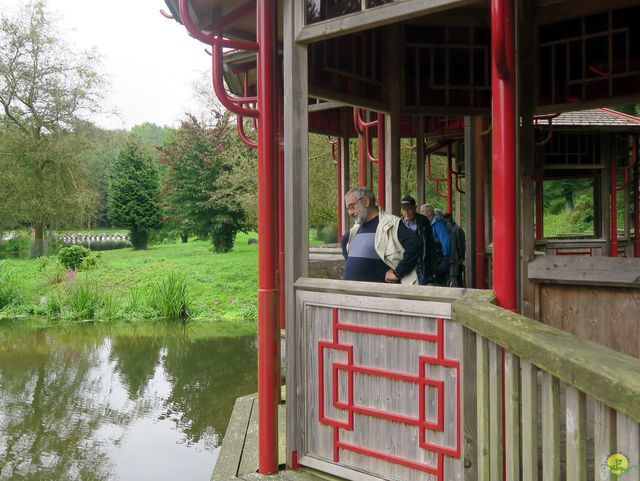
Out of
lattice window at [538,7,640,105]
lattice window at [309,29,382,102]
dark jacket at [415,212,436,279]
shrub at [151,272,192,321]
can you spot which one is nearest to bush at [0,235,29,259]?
shrub at [151,272,192,321]

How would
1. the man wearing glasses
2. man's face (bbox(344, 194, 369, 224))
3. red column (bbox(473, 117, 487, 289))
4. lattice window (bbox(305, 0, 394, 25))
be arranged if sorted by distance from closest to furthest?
lattice window (bbox(305, 0, 394, 25))
the man wearing glasses
man's face (bbox(344, 194, 369, 224))
red column (bbox(473, 117, 487, 289))

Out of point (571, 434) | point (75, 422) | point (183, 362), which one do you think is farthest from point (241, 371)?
point (571, 434)

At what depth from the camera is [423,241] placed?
18.3 ft

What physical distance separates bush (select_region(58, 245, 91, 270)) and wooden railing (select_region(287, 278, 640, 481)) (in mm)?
21572

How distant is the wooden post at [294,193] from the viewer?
12.7 feet

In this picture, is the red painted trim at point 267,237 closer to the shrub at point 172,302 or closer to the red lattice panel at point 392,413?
the red lattice panel at point 392,413

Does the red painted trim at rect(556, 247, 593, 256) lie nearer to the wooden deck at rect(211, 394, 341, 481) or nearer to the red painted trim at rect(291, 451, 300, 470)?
the wooden deck at rect(211, 394, 341, 481)

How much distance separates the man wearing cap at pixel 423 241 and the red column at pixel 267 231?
1570mm

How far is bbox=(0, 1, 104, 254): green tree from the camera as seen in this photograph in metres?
26.3

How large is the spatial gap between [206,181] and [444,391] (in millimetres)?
27753

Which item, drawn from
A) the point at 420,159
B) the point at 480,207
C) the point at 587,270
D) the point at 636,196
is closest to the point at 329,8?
the point at 587,270

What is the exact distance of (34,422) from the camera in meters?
8.34

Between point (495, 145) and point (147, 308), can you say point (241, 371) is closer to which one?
point (147, 308)

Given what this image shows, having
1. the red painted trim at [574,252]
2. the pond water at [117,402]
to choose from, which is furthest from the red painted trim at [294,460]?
the red painted trim at [574,252]
